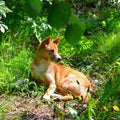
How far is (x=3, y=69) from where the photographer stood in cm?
559

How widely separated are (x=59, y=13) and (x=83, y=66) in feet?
18.6

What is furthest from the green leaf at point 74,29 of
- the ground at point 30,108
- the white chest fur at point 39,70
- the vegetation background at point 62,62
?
the white chest fur at point 39,70

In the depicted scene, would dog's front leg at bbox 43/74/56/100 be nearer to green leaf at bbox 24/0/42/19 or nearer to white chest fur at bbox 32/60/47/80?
white chest fur at bbox 32/60/47/80

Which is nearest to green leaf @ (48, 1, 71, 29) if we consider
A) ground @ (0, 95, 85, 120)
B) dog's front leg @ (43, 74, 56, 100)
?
ground @ (0, 95, 85, 120)

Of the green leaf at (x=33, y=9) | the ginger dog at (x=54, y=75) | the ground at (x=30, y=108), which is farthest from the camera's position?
the ginger dog at (x=54, y=75)

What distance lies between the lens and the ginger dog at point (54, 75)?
537cm

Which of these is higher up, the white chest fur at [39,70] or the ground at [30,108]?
the white chest fur at [39,70]

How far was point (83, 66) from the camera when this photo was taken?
21.1 feet

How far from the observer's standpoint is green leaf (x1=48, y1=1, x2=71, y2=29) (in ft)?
2.60

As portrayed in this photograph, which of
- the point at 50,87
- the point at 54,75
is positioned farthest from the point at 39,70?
the point at 50,87

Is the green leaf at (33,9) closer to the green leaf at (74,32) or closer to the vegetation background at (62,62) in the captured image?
the green leaf at (74,32)

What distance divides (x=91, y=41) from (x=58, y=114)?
8.85ft

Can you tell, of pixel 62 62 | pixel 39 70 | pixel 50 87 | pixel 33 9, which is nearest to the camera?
pixel 33 9

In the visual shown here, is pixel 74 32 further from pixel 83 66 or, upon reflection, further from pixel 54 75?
pixel 83 66
